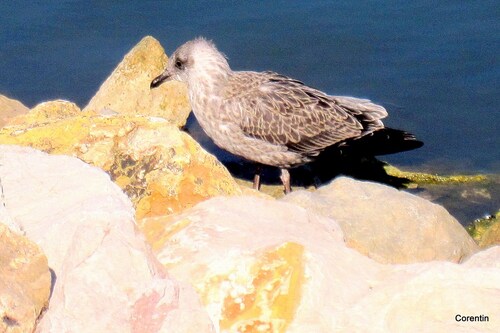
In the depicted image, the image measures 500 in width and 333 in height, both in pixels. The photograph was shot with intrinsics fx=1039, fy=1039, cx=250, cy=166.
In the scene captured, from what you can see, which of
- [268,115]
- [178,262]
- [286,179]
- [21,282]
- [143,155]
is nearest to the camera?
[21,282]

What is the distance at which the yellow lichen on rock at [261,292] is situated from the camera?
4473mm

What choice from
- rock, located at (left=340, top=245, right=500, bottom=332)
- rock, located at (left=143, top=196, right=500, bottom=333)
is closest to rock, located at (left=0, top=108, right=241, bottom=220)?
rock, located at (left=143, top=196, right=500, bottom=333)

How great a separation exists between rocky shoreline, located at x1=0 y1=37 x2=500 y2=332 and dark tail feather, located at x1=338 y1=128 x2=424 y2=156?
11.4ft

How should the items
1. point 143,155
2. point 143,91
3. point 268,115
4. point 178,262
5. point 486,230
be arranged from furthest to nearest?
point 143,91 < point 268,115 < point 486,230 < point 143,155 < point 178,262

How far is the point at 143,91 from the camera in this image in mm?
9859

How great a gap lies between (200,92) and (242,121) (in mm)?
486

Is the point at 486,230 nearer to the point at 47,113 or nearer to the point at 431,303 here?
the point at 47,113

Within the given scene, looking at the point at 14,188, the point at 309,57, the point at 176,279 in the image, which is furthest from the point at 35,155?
the point at 309,57

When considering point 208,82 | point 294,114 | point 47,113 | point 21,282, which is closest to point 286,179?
point 294,114

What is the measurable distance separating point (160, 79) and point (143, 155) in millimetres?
3297

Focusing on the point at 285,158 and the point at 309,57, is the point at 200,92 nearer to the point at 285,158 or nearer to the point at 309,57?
the point at 285,158

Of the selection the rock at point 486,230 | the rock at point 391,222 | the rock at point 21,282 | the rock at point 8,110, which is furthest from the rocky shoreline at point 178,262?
the rock at point 8,110

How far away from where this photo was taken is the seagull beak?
9445 millimetres

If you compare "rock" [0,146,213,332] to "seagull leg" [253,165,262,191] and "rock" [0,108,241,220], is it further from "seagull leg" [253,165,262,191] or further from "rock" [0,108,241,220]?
"seagull leg" [253,165,262,191]
